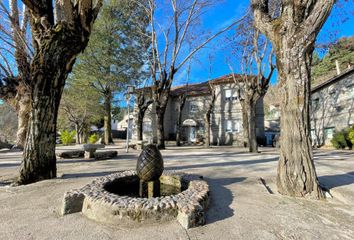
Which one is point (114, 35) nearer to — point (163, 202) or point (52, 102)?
point (52, 102)

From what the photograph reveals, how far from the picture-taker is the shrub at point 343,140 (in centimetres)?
1488

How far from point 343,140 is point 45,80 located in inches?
759

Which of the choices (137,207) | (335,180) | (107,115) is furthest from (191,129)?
(137,207)

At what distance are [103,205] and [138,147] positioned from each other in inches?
453

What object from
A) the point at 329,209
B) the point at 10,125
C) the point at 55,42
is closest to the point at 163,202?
the point at 329,209

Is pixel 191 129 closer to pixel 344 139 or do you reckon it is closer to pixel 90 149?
pixel 344 139

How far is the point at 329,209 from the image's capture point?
312cm

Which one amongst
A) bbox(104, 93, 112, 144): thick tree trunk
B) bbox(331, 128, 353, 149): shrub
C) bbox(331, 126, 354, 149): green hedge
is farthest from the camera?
bbox(104, 93, 112, 144): thick tree trunk

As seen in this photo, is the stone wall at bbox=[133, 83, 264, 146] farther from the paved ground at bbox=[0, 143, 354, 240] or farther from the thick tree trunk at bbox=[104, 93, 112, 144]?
the paved ground at bbox=[0, 143, 354, 240]

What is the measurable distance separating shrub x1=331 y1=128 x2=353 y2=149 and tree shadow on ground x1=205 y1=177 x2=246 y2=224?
1515cm

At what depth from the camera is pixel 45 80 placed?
4664 mm

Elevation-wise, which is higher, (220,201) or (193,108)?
(193,108)

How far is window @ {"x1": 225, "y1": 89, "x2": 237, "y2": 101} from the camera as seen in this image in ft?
72.6

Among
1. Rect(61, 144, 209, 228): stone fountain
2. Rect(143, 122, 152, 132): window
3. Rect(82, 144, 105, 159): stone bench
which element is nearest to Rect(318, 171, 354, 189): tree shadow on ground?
Rect(61, 144, 209, 228): stone fountain
